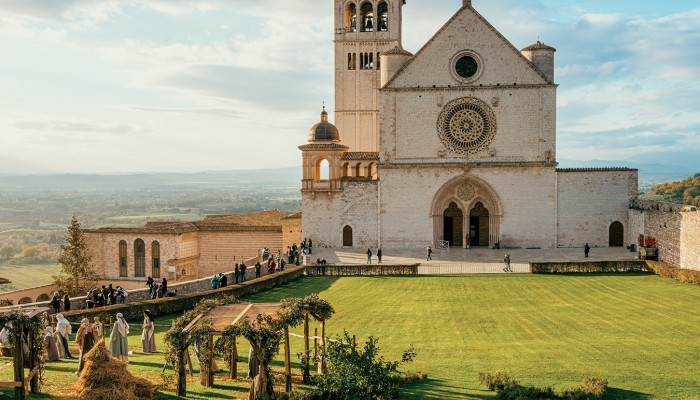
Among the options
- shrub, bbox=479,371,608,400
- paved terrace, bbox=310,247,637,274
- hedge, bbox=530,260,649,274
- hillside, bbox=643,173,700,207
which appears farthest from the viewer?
hillside, bbox=643,173,700,207

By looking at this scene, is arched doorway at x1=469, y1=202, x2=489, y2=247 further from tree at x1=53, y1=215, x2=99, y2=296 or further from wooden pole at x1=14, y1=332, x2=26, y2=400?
wooden pole at x1=14, y1=332, x2=26, y2=400

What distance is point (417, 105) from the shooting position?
1822 inches

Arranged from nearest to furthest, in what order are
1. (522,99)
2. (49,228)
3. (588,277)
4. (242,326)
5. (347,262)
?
(242,326) < (588,277) < (347,262) < (522,99) < (49,228)

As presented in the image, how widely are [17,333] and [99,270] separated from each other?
3493cm

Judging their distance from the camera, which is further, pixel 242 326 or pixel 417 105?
pixel 417 105

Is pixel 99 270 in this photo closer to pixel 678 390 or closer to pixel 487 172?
Answer: pixel 487 172

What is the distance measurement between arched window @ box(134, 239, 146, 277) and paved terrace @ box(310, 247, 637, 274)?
460 inches

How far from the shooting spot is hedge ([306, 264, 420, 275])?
3741cm

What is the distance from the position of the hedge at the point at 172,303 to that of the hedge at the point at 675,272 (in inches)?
750

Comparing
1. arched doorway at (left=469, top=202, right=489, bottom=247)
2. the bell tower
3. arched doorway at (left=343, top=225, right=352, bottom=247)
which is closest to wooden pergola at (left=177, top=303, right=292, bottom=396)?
arched doorway at (left=343, top=225, right=352, bottom=247)

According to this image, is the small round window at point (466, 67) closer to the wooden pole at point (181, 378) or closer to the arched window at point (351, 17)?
the arched window at point (351, 17)

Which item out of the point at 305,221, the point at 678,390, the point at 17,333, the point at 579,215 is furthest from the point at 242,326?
the point at 579,215

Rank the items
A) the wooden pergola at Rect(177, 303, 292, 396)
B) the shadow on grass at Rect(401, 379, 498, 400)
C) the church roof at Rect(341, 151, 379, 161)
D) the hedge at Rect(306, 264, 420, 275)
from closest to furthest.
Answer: the shadow on grass at Rect(401, 379, 498, 400)
the wooden pergola at Rect(177, 303, 292, 396)
the hedge at Rect(306, 264, 420, 275)
the church roof at Rect(341, 151, 379, 161)

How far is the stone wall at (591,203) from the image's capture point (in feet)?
149
